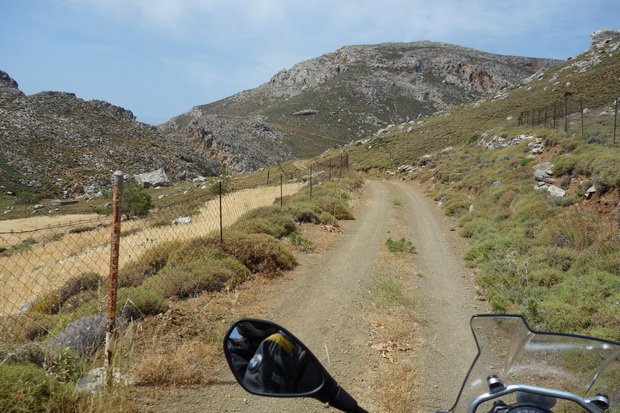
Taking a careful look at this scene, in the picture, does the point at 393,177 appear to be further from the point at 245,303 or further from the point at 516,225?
the point at 245,303

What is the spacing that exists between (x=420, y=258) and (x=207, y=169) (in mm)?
70432

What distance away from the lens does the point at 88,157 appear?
205 feet

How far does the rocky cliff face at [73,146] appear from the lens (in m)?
55.2

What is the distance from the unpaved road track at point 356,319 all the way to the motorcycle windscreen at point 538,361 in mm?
2838

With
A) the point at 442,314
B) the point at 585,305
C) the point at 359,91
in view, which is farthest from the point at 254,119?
the point at 585,305

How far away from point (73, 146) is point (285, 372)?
75185 millimetres

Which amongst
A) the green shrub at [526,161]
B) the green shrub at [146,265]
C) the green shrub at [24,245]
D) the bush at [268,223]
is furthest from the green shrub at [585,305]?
the green shrub at [526,161]

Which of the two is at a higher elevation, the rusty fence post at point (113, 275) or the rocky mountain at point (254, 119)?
the rocky mountain at point (254, 119)

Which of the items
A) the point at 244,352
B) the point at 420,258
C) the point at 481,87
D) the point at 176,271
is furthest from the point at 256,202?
the point at 481,87

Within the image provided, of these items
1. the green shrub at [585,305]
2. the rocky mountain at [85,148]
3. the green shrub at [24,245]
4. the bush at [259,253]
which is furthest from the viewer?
the rocky mountain at [85,148]

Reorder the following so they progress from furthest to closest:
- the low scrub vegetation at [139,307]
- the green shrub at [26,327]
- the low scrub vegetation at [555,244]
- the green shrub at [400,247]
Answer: the green shrub at [400,247], the low scrub vegetation at [555,244], the green shrub at [26,327], the low scrub vegetation at [139,307]

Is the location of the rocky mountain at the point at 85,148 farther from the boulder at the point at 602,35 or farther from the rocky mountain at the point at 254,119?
the boulder at the point at 602,35

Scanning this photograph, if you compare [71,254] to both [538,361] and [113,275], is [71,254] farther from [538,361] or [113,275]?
[538,361]

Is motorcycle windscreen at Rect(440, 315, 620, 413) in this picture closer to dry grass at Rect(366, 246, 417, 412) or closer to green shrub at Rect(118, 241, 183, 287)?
dry grass at Rect(366, 246, 417, 412)
